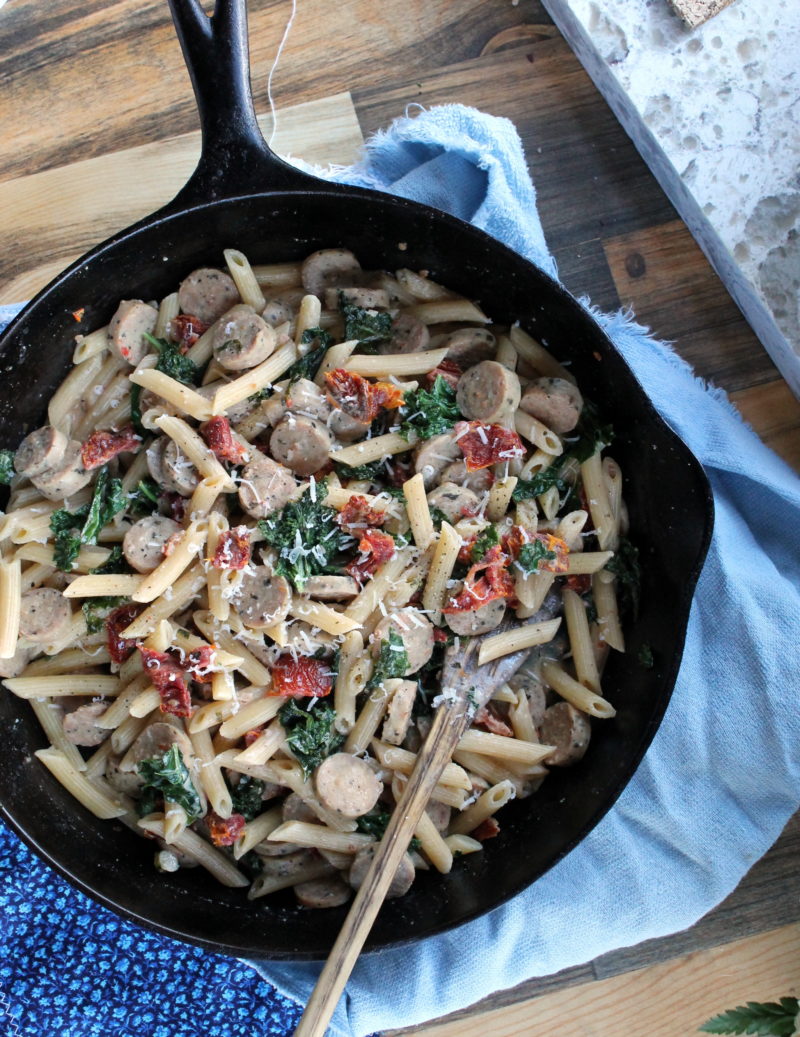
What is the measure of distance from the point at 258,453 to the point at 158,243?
2.28 feet

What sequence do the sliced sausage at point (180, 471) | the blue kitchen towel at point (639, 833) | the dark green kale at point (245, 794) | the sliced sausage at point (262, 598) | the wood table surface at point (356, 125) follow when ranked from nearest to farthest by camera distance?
the sliced sausage at point (262, 598), the sliced sausage at point (180, 471), the dark green kale at point (245, 794), the blue kitchen towel at point (639, 833), the wood table surface at point (356, 125)

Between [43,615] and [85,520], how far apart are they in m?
0.30

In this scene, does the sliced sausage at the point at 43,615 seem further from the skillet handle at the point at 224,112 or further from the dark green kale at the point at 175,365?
the skillet handle at the point at 224,112

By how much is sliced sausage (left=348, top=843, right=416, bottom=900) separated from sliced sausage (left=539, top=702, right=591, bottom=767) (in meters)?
0.52

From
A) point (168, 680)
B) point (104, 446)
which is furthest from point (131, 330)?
point (168, 680)

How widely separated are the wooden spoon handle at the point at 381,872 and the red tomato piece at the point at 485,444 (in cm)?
70

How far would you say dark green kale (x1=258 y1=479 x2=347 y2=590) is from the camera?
2871 mm

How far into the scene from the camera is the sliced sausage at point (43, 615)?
116 inches

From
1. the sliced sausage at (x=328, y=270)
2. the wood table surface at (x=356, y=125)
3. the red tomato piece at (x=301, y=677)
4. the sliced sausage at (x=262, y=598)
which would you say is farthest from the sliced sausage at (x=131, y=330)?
the red tomato piece at (x=301, y=677)

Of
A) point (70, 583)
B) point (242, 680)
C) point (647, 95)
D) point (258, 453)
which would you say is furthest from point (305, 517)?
point (647, 95)

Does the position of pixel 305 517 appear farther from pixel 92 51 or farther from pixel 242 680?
pixel 92 51

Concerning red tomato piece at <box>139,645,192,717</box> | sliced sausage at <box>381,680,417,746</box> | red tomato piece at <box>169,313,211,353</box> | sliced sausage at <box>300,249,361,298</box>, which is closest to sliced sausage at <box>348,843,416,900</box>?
sliced sausage at <box>381,680,417,746</box>

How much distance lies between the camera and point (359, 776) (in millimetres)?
2918

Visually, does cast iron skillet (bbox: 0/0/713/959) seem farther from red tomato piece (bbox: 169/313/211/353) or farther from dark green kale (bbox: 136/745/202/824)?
dark green kale (bbox: 136/745/202/824)
